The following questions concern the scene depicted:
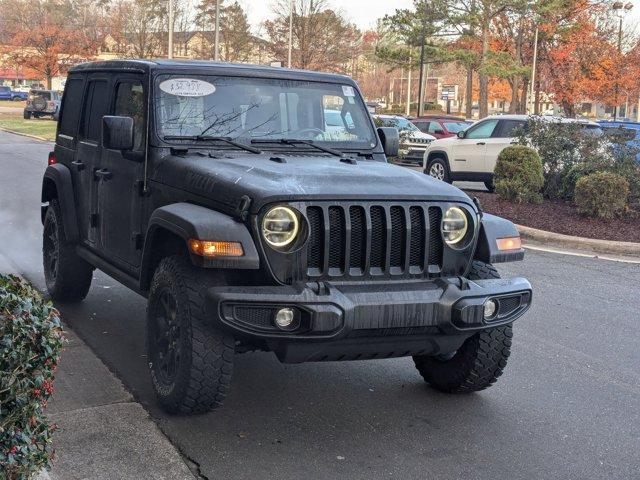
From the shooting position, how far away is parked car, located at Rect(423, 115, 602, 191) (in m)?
18.0

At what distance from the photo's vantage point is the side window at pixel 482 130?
723 inches

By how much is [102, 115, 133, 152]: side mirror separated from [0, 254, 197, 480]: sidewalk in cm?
145

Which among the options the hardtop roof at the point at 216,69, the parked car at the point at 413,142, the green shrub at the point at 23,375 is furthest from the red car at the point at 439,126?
→ the green shrub at the point at 23,375

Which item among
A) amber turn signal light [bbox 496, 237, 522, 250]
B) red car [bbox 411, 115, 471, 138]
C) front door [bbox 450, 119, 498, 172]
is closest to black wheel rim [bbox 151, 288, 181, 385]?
amber turn signal light [bbox 496, 237, 522, 250]

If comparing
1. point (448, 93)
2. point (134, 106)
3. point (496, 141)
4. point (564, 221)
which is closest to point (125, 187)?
point (134, 106)

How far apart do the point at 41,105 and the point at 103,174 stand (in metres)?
48.2

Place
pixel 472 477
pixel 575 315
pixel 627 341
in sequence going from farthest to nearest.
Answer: pixel 575 315, pixel 627 341, pixel 472 477

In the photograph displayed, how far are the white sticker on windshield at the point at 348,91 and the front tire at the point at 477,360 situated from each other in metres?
1.96

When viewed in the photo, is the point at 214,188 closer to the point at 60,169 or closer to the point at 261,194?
the point at 261,194

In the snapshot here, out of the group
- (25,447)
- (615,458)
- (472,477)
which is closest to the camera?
(25,447)

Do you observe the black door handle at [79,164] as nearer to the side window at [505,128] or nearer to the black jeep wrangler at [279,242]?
the black jeep wrangler at [279,242]

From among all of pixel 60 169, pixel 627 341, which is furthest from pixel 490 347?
pixel 60 169

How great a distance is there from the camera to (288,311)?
4.41m

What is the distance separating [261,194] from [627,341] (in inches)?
154
